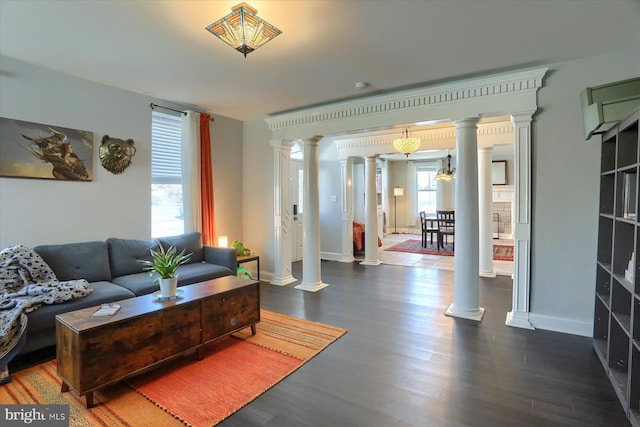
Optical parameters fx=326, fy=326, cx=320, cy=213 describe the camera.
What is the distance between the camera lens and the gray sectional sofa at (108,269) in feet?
8.25

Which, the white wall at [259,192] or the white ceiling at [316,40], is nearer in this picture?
the white ceiling at [316,40]

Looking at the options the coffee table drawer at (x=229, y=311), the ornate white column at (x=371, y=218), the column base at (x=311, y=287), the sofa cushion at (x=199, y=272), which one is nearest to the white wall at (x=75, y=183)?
the sofa cushion at (x=199, y=272)

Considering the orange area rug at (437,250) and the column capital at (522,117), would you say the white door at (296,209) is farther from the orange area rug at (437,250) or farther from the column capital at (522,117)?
the column capital at (522,117)

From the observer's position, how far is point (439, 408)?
1962 millimetres

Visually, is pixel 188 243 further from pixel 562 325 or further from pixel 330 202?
pixel 562 325

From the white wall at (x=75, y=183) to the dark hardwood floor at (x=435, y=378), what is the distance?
2159 millimetres

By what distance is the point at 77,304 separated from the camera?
8.70 ft

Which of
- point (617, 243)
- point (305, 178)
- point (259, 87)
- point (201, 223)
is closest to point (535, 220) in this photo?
point (617, 243)

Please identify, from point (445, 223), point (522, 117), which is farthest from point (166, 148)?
point (445, 223)

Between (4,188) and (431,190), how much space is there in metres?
10.3

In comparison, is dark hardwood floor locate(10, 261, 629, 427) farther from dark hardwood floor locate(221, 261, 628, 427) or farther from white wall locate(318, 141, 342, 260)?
white wall locate(318, 141, 342, 260)

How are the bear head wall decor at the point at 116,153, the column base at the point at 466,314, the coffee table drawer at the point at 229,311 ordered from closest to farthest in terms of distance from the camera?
the coffee table drawer at the point at 229,311, the column base at the point at 466,314, the bear head wall decor at the point at 116,153

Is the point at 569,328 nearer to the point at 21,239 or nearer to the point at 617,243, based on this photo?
the point at 617,243

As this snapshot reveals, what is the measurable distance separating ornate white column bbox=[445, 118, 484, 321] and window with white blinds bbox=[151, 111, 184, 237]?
11.6 feet
